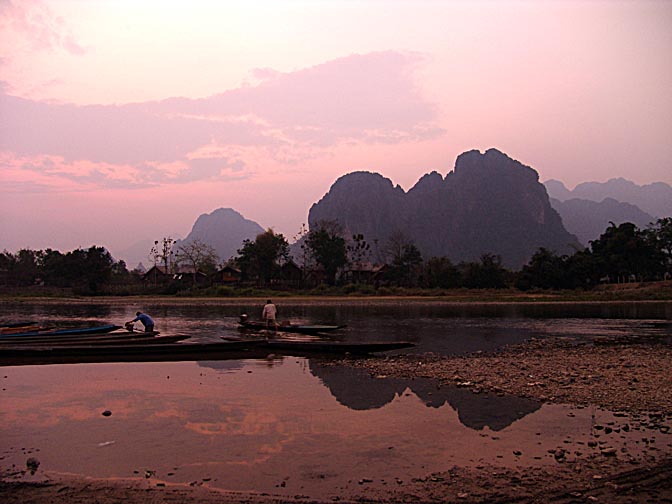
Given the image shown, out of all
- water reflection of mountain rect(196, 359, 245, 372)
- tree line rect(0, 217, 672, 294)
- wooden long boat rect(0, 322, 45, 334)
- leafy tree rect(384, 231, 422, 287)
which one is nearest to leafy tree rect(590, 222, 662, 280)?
tree line rect(0, 217, 672, 294)

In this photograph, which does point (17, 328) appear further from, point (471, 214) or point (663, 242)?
point (471, 214)

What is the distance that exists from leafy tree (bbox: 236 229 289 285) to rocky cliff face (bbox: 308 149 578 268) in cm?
8703

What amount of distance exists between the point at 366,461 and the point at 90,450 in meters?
3.96

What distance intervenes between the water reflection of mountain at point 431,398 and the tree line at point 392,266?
5912 cm

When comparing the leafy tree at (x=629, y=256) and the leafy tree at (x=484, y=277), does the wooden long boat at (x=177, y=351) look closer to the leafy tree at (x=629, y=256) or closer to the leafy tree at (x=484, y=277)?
the leafy tree at (x=484, y=277)

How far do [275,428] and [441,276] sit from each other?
67088mm

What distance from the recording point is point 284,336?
72.6ft

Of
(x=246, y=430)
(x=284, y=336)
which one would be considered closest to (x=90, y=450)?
(x=246, y=430)

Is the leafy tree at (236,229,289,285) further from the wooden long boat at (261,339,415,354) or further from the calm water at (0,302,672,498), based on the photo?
the calm water at (0,302,672,498)

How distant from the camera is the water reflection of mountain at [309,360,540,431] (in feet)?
32.4

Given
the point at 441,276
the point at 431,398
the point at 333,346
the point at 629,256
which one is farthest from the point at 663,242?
the point at 431,398

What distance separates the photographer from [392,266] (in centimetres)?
8869

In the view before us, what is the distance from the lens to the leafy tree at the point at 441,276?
74000 mm

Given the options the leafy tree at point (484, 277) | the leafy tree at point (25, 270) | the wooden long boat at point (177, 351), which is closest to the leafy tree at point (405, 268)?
the leafy tree at point (484, 277)
